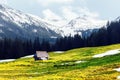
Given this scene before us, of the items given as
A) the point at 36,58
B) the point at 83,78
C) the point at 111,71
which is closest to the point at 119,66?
the point at 111,71

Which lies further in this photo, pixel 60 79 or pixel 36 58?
pixel 36 58

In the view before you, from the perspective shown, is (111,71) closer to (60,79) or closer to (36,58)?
(60,79)

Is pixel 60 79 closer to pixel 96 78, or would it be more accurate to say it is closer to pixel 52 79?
pixel 52 79

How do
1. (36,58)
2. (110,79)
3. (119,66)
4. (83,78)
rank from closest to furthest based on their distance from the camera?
(110,79) < (83,78) < (119,66) < (36,58)

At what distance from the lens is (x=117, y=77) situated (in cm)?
5034

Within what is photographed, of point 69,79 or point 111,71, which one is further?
point 111,71

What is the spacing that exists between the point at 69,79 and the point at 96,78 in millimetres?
3671

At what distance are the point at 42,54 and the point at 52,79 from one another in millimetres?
101081

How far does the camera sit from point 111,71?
57625 mm

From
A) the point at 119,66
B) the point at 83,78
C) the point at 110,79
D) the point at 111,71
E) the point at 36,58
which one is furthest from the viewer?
the point at 36,58

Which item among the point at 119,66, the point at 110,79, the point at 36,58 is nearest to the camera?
the point at 110,79

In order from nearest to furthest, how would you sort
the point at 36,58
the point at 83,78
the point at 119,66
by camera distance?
the point at 83,78 < the point at 119,66 < the point at 36,58

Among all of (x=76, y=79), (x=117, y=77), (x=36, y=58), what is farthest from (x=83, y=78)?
(x=36, y=58)

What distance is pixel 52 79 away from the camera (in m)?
53.2
